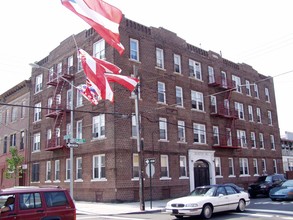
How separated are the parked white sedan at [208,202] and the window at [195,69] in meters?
17.3

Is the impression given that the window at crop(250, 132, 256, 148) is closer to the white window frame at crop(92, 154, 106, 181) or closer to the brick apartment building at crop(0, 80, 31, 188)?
the white window frame at crop(92, 154, 106, 181)

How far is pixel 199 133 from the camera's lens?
31375 millimetres

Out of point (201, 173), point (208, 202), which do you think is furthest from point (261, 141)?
point (208, 202)

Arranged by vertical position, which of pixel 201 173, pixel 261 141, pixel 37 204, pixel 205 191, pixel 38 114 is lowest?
pixel 205 191

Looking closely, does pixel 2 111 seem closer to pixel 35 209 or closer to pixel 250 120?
pixel 250 120

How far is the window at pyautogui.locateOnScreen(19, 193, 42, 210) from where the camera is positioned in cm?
910

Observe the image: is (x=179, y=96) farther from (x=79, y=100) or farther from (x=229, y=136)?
(x=79, y=100)

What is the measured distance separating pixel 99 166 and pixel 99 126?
3.14m

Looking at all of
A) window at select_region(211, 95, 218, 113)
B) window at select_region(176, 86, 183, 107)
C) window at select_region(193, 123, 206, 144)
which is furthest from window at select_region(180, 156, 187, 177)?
window at select_region(211, 95, 218, 113)

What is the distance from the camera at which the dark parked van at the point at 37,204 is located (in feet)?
29.1

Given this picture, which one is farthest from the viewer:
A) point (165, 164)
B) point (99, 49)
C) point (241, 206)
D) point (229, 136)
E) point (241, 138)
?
point (241, 138)

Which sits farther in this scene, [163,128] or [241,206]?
[163,128]

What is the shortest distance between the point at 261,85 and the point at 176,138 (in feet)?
62.6

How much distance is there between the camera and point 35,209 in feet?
30.3
